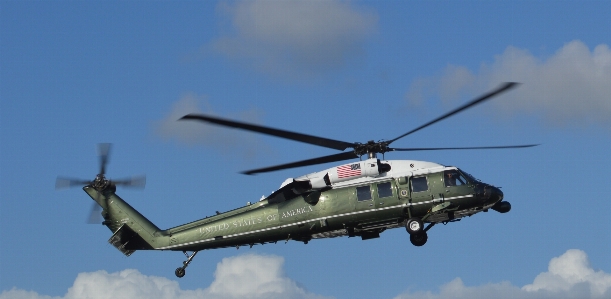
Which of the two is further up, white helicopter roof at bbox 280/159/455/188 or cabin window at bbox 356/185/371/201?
white helicopter roof at bbox 280/159/455/188

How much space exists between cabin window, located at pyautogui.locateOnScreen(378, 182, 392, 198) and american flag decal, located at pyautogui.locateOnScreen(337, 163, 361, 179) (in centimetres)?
115

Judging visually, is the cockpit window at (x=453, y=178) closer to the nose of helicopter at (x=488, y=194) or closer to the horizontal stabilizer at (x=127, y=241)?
the nose of helicopter at (x=488, y=194)

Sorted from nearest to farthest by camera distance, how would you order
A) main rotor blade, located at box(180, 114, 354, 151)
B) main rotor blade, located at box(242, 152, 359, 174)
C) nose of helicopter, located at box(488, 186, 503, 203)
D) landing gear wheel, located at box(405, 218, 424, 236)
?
main rotor blade, located at box(180, 114, 354, 151)
main rotor blade, located at box(242, 152, 359, 174)
landing gear wheel, located at box(405, 218, 424, 236)
nose of helicopter, located at box(488, 186, 503, 203)

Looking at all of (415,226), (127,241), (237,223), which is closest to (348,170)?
(415,226)

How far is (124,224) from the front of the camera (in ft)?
135

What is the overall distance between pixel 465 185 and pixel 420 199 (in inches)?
84.3

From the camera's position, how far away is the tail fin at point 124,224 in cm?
4056

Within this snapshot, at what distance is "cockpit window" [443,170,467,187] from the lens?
38.5 meters

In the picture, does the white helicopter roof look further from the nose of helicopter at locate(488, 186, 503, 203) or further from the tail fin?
the tail fin

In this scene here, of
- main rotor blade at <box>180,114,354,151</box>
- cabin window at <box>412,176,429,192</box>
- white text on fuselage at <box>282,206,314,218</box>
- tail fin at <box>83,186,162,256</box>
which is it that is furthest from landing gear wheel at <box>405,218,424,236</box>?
tail fin at <box>83,186,162,256</box>

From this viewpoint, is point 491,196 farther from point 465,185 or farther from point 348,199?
point 348,199

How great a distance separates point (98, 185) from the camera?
41656 millimetres

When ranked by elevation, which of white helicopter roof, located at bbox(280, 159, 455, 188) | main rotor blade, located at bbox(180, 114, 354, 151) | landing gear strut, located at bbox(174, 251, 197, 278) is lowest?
landing gear strut, located at bbox(174, 251, 197, 278)

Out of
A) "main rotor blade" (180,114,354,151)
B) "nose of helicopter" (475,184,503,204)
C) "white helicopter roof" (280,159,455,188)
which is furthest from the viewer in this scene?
"nose of helicopter" (475,184,503,204)
